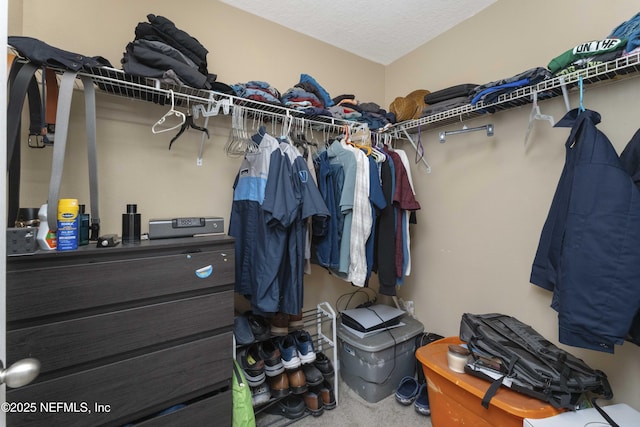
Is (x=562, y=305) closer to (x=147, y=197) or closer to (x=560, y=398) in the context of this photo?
(x=560, y=398)

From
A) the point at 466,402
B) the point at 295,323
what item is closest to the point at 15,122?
the point at 295,323

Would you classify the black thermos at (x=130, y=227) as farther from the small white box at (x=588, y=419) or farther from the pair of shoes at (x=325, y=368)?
the small white box at (x=588, y=419)

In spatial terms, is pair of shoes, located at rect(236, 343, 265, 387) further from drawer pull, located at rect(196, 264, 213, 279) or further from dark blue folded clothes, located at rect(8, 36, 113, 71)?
dark blue folded clothes, located at rect(8, 36, 113, 71)

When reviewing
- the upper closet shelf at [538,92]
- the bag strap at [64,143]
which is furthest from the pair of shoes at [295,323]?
the upper closet shelf at [538,92]

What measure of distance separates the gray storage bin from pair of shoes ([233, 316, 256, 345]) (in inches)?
29.2

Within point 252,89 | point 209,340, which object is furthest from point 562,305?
point 252,89

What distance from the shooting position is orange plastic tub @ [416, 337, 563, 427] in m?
1.14

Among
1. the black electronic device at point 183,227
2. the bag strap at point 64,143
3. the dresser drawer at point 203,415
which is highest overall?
the bag strap at point 64,143

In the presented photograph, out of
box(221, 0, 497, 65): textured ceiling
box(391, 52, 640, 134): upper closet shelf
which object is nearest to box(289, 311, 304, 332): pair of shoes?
box(391, 52, 640, 134): upper closet shelf

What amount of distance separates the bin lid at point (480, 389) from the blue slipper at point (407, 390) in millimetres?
382

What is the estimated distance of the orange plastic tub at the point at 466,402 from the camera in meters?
1.14

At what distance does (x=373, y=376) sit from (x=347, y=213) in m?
1.08

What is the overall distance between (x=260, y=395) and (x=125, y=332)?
2.77 feet

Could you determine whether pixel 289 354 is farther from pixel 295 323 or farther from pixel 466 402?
pixel 466 402
